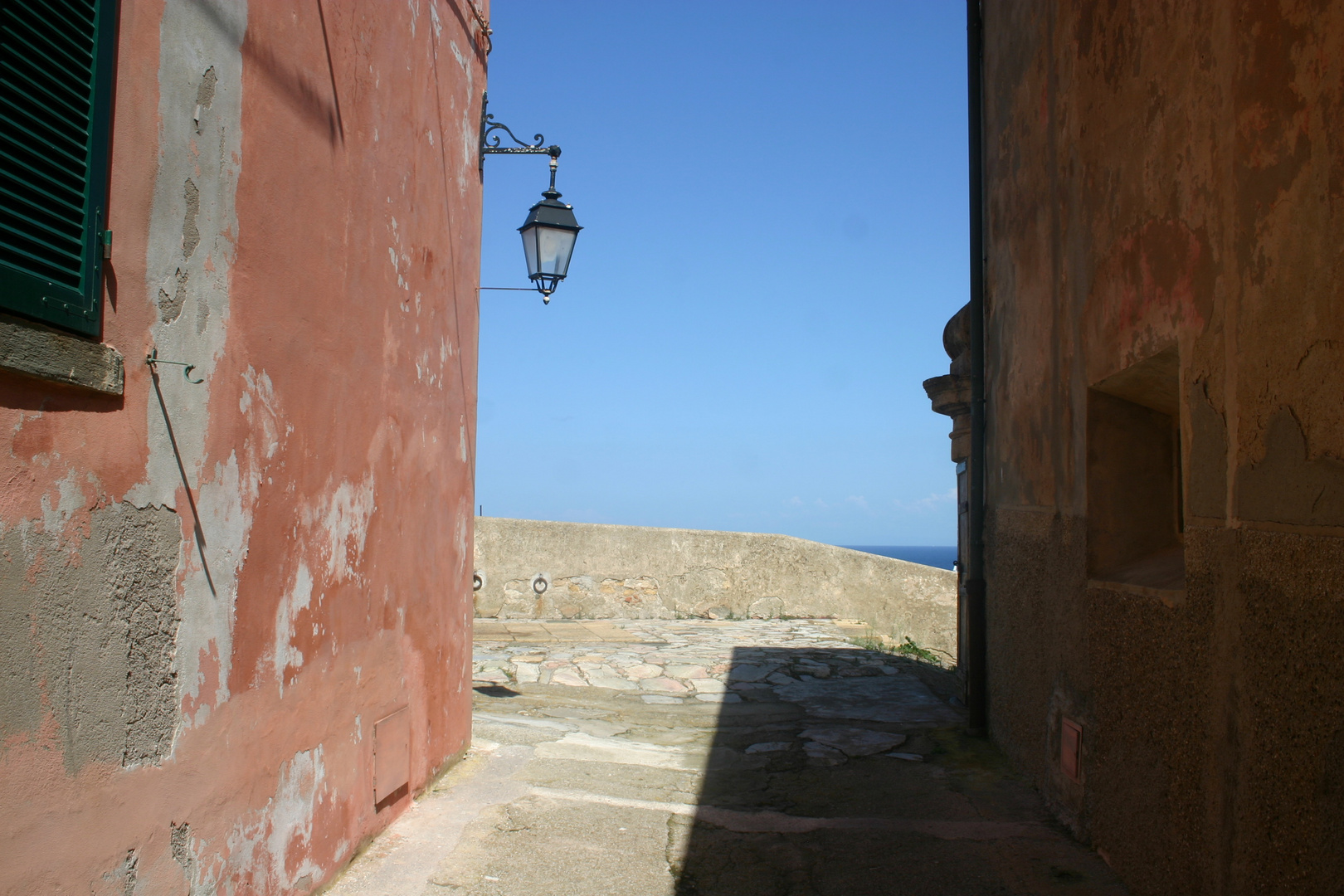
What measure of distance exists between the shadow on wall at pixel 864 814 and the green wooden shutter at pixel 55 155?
2864 mm

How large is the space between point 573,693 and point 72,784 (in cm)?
557

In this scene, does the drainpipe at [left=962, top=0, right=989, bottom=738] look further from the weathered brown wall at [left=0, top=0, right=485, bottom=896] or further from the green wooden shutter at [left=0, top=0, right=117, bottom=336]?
the green wooden shutter at [left=0, top=0, right=117, bottom=336]

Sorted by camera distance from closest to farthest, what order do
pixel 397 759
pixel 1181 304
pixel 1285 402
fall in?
pixel 1285 402 → pixel 1181 304 → pixel 397 759

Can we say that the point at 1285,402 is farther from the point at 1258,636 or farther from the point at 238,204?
the point at 238,204

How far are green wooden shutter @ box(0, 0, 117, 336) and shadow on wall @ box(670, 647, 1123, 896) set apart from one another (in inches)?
113

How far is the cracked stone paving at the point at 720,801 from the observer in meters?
3.74

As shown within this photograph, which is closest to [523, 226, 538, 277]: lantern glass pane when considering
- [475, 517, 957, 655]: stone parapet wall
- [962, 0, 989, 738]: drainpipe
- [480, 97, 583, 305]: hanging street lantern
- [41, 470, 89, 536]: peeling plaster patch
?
[480, 97, 583, 305]: hanging street lantern

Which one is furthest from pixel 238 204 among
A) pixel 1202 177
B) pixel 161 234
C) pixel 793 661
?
pixel 793 661

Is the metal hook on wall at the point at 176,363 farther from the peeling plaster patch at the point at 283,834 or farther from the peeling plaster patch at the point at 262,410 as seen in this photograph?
the peeling plaster patch at the point at 283,834

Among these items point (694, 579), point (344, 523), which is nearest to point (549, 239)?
point (344, 523)

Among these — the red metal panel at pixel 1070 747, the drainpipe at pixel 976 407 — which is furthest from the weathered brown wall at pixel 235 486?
the drainpipe at pixel 976 407

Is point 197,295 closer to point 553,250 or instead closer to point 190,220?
point 190,220

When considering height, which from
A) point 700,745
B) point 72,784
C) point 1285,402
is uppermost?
point 1285,402

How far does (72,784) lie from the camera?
84.4 inches
